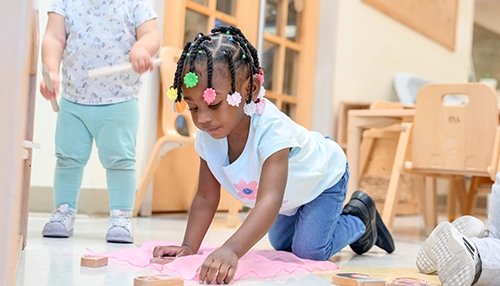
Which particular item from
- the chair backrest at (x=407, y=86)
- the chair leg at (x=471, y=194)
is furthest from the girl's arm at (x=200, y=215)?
the chair backrest at (x=407, y=86)

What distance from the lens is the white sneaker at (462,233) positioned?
1.18 m

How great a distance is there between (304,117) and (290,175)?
Answer: 1.80 metres

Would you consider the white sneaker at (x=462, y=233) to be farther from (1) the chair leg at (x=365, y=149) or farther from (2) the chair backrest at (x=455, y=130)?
(1) the chair leg at (x=365, y=149)

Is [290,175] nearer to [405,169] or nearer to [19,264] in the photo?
[19,264]

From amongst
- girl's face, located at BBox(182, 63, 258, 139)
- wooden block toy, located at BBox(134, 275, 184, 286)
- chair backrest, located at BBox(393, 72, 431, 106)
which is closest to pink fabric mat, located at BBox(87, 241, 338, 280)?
wooden block toy, located at BBox(134, 275, 184, 286)

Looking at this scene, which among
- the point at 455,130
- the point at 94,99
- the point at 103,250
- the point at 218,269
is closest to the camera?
the point at 218,269

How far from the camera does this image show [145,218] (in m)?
2.17

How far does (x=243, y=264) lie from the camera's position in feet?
3.68

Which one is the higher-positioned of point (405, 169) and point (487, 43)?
point (487, 43)

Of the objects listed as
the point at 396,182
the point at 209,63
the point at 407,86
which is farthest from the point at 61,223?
the point at 407,86

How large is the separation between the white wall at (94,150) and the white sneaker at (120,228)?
0.58m

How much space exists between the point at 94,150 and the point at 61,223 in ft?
2.25

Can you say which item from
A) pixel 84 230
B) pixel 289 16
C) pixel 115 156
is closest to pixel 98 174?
pixel 84 230

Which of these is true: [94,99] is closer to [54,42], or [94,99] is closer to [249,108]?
[54,42]
